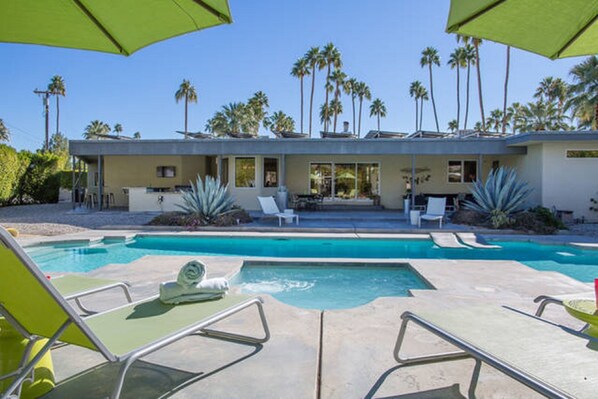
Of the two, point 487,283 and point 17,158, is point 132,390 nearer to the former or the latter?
point 487,283

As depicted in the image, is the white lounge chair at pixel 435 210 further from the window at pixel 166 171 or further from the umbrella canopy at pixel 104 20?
the window at pixel 166 171

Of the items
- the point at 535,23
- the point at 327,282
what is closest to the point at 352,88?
the point at 327,282

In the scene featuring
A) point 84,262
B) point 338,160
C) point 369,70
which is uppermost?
point 369,70

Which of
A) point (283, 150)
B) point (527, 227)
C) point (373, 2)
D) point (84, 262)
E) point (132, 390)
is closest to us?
point (132, 390)

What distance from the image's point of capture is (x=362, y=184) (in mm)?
17406

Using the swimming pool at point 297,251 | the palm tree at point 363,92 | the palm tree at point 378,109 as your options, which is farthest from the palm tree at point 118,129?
the swimming pool at point 297,251

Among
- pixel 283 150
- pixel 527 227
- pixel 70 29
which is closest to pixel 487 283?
pixel 70 29

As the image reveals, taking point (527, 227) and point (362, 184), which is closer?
point (527, 227)

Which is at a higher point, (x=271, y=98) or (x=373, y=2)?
(x=271, y=98)

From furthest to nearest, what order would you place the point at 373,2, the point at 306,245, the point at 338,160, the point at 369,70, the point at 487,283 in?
the point at 369,70
the point at 338,160
the point at 373,2
the point at 306,245
the point at 487,283

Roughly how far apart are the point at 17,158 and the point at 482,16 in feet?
71.5

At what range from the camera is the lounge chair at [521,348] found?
1.69 meters

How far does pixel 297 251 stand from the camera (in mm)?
9203

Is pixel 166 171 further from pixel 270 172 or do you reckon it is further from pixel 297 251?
pixel 297 251
